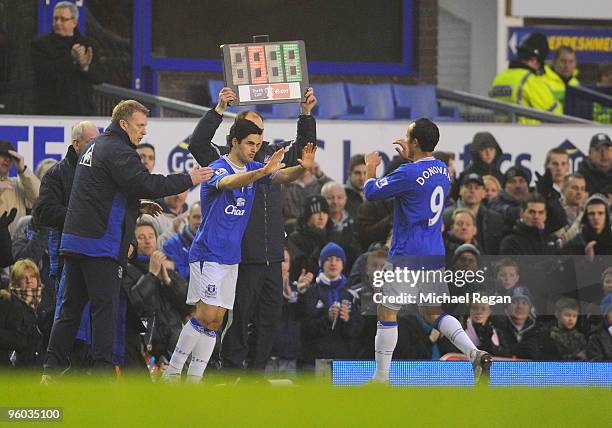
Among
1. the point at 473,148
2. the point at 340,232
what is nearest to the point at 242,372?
the point at 340,232

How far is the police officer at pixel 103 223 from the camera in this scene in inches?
328

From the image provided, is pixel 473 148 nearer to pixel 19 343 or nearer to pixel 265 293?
pixel 265 293

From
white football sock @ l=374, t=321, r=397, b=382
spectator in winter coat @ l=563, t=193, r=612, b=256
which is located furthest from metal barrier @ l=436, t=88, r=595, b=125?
white football sock @ l=374, t=321, r=397, b=382

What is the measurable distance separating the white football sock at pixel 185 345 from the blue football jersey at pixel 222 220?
443mm

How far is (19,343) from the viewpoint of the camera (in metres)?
9.46

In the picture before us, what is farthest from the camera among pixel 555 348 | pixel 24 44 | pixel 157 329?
pixel 24 44

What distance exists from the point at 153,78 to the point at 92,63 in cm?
378

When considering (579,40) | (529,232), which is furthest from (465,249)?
(579,40)

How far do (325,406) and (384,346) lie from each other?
18.5 feet

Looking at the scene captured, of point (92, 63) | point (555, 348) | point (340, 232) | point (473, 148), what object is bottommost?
point (555, 348)

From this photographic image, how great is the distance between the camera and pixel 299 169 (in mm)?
8719

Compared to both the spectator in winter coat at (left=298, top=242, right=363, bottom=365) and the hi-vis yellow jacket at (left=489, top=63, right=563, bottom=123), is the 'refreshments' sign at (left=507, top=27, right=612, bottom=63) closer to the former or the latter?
the hi-vis yellow jacket at (left=489, top=63, right=563, bottom=123)

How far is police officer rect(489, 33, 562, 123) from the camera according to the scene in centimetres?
1491

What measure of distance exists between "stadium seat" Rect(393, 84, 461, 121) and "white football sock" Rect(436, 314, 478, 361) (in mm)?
6981
